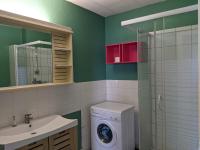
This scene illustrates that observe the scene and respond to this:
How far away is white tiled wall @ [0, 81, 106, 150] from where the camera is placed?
1861mm

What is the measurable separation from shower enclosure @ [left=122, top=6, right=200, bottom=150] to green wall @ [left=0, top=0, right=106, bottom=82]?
3.16ft

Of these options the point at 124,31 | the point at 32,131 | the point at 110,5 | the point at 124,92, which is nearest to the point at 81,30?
the point at 110,5

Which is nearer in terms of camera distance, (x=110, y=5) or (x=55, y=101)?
(x=55, y=101)

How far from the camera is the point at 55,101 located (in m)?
2.37

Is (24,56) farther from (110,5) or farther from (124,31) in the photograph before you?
(124,31)

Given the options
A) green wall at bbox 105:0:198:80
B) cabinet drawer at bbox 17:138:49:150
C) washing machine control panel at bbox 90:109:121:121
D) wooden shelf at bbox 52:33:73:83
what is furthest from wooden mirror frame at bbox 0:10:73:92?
green wall at bbox 105:0:198:80

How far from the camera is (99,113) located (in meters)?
2.68

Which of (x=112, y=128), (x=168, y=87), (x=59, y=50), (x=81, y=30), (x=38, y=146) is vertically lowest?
(x=112, y=128)

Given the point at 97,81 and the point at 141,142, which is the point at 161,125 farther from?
the point at 97,81

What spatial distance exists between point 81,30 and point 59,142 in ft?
5.80

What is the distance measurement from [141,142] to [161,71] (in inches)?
38.7

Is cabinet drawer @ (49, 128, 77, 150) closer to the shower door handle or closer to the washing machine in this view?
the washing machine

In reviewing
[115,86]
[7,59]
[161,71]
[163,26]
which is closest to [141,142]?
[161,71]

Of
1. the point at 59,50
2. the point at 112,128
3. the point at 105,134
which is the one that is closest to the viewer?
the point at 59,50
